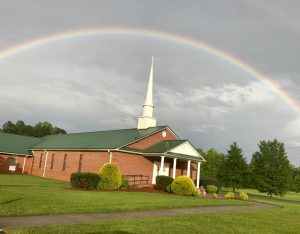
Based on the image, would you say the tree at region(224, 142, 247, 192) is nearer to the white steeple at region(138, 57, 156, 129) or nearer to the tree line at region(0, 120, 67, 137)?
the white steeple at region(138, 57, 156, 129)

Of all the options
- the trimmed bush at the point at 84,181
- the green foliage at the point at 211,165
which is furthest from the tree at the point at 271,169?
the trimmed bush at the point at 84,181

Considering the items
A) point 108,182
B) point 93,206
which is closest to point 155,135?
point 108,182

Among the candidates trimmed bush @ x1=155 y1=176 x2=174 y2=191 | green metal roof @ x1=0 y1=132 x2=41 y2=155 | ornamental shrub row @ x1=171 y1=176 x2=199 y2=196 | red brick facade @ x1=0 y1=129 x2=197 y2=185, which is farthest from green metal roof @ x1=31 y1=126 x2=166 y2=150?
ornamental shrub row @ x1=171 y1=176 x2=199 y2=196

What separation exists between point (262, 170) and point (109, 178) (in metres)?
34.2

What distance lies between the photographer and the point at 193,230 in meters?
11.6

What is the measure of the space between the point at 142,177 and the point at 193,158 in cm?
589

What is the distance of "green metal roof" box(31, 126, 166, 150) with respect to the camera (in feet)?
118

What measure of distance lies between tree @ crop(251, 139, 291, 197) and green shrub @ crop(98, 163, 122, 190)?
32.4m

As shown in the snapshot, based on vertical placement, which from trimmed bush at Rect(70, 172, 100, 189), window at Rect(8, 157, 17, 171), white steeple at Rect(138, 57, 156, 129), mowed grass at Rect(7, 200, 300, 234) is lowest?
mowed grass at Rect(7, 200, 300, 234)

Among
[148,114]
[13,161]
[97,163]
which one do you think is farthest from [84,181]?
[13,161]

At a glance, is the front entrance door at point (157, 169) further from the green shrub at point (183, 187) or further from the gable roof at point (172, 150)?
the green shrub at point (183, 187)

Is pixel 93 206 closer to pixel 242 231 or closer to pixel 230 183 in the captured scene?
pixel 242 231

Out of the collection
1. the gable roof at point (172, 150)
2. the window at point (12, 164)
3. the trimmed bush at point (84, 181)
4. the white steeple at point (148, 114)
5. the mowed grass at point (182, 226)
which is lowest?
the mowed grass at point (182, 226)

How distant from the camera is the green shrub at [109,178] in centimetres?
2730
